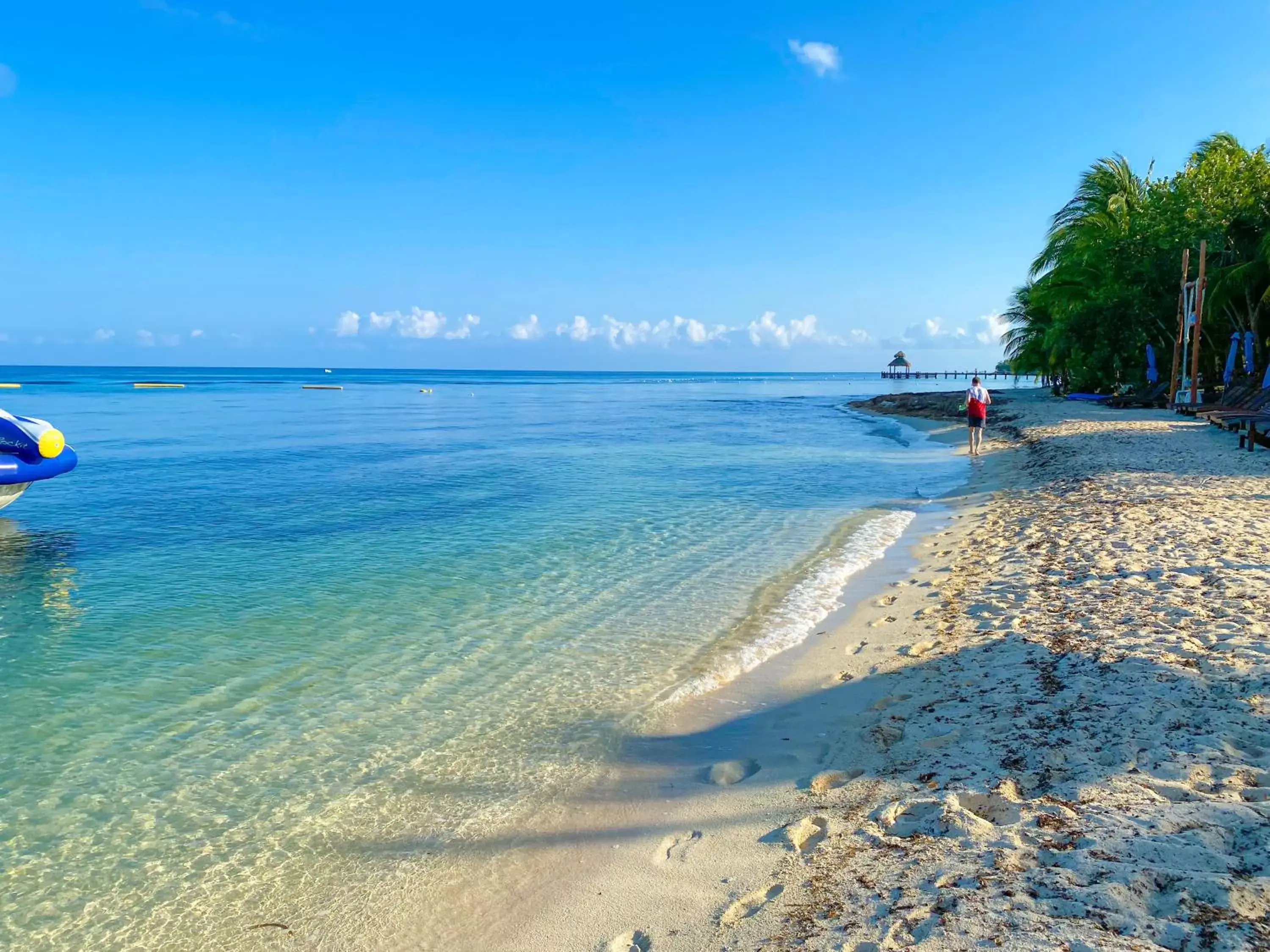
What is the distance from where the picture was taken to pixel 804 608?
838 cm

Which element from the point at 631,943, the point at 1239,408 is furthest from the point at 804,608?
the point at 1239,408

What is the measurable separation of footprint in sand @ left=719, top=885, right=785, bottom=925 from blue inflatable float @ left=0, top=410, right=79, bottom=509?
15.6 metres

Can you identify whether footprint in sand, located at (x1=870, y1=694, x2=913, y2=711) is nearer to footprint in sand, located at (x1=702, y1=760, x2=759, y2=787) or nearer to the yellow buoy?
footprint in sand, located at (x1=702, y1=760, x2=759, y2=787)

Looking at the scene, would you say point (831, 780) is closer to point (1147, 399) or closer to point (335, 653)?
point (335, 653)

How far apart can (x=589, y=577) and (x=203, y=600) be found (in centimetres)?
452

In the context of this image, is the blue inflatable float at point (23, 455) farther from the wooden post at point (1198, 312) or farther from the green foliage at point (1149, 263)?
the green foliage at point (1149, 263)

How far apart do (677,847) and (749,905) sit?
69 centimetres

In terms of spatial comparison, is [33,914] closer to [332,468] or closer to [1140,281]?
[332,468]

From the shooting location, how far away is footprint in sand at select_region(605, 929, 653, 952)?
3.29 meters

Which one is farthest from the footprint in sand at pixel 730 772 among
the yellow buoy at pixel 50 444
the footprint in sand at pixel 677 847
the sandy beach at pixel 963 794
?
the yellow buoy at pixel 50 444

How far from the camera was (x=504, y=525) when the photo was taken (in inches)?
520

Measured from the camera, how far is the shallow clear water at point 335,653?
4.20 meters

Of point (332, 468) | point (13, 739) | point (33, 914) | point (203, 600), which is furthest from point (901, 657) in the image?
point (332, 468)

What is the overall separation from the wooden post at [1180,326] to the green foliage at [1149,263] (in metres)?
0.81
